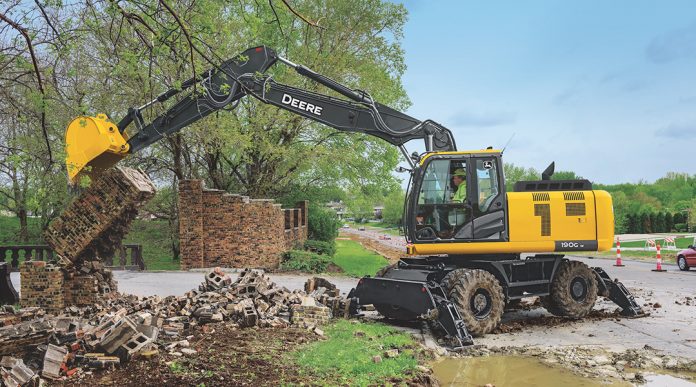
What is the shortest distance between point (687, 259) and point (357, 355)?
18.9m

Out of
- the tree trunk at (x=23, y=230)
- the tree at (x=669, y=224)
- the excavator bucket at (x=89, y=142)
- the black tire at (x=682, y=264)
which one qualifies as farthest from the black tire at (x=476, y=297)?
the tree at (x=669, y=224)

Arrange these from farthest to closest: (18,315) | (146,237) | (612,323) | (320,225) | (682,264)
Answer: (320,225)
(146,237)
(682,264)
(612,323)
(18,315)

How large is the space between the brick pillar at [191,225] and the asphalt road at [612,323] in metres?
1.55

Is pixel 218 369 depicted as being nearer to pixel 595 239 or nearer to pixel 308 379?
pixel 308 379

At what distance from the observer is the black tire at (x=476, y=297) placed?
29.8ft

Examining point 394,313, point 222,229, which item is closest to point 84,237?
point 394,313

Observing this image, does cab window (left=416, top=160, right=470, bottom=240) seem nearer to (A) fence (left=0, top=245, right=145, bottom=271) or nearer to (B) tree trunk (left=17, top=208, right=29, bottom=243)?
(A) fence (left=0, top=245, right=145, bottom=271)

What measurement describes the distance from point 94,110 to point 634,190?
65252mm

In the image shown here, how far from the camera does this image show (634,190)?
6856 cm

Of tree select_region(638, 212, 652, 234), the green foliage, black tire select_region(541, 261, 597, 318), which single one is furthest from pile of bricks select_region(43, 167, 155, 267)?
tree select_region(638, 212, 652, 234)

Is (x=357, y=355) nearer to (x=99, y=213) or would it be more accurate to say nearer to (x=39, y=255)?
(x=99, y=213)

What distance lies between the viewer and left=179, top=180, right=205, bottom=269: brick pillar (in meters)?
19.4

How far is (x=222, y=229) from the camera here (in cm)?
1980

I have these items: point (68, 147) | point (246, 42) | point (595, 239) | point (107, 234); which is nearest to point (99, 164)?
point (68, 147)
